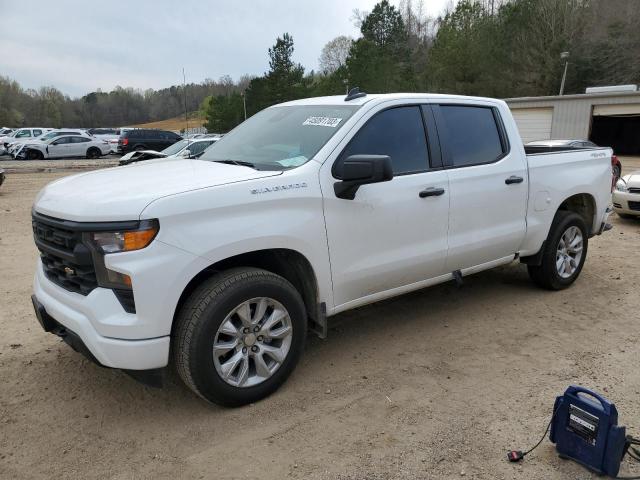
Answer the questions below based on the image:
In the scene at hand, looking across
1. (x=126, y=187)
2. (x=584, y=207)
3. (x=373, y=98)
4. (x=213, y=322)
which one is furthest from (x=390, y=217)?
(x=584, y=207)

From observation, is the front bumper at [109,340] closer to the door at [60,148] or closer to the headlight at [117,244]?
the headlight at [117,244]

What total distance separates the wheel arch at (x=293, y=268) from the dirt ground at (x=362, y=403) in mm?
476

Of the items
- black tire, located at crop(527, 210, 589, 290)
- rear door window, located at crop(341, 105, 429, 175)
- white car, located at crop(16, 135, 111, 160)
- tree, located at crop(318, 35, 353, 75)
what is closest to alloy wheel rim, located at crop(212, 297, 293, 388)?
rear door window, located at crop(341, 105, 429, 175)

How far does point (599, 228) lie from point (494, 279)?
48.9 inches

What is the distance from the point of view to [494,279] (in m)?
6.02

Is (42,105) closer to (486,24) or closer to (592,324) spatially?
(486,24)

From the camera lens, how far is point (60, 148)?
29094 mm

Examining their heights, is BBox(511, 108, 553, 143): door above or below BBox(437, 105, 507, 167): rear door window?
below

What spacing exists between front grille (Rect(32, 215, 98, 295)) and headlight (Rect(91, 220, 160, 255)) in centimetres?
12

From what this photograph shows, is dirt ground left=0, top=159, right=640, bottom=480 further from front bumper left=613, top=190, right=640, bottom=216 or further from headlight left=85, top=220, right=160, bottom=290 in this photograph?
front bumper left=613, top=190, right=640, bottom=216

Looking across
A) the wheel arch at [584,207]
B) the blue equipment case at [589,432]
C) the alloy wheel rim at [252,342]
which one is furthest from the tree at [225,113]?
the blue equipment case at [589,432]

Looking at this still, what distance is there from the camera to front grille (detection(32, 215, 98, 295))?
115 inches

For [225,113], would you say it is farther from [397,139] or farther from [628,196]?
[397,139]

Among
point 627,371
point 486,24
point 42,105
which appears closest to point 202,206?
point 627,371
